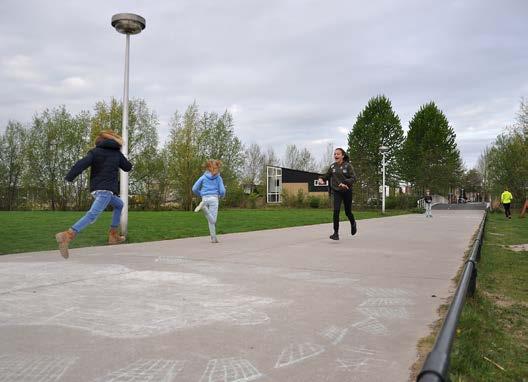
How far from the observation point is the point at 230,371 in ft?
7.57

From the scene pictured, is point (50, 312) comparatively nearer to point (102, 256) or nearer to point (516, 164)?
point (102, 256)

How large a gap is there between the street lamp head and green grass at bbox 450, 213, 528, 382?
844 centimetres

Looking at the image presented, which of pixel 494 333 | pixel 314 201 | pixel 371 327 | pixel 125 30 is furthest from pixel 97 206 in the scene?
pixel 314 201

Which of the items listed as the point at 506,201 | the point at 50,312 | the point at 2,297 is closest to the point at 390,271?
the point at 50,312

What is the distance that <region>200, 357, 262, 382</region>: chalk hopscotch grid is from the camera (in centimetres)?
221

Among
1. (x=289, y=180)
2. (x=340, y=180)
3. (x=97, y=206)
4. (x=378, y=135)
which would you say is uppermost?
(x=378, y=135)

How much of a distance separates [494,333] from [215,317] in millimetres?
1976

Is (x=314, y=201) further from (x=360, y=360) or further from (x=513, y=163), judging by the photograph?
(x=360, y=360)

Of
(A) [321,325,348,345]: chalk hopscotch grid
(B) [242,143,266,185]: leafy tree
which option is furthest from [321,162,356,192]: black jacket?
(B) [242,143,266,185]: leafy tree

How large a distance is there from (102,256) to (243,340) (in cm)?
451

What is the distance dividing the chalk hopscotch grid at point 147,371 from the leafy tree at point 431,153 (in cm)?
4768

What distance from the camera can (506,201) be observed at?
24250 mm

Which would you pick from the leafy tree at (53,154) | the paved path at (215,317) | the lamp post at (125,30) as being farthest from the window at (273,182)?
the paved path at (215,317)

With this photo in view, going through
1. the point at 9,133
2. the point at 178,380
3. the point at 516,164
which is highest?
the point at 9,133
